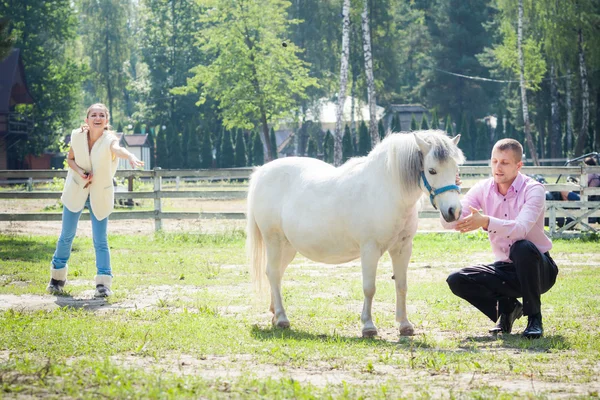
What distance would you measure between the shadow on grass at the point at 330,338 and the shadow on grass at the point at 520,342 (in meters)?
0.40

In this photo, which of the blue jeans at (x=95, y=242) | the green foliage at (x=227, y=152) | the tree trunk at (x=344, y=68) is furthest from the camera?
the green foliage at (x=227, y=152)

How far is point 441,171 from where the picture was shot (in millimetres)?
6336

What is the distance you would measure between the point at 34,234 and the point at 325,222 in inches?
479

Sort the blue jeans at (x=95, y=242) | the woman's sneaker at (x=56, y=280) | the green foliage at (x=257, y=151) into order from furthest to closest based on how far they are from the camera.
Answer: the green foliage at (x=257, y=151)
the woman's sneaker at (x=56, y=280)
the blue jeans at (x=95, y=242)

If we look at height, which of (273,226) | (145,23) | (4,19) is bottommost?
(273,226)

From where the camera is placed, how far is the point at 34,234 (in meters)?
17.6

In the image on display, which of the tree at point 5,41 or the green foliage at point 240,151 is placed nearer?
the tree at point 5,41

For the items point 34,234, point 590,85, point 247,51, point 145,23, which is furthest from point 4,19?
point 145,23

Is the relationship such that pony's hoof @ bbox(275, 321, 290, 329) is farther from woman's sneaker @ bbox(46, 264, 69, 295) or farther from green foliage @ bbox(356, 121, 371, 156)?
green foliage @ bbox(356, 121, 371, 156)

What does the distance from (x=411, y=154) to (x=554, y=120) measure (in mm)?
48271

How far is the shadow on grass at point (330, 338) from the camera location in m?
6.23

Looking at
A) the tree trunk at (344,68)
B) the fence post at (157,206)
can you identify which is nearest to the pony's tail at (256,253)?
the fence post at (157,206)

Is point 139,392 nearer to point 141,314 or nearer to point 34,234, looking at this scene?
point 141,314

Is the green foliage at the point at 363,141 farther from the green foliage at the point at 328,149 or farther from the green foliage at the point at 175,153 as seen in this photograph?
the green foliage at the point at 175,153
